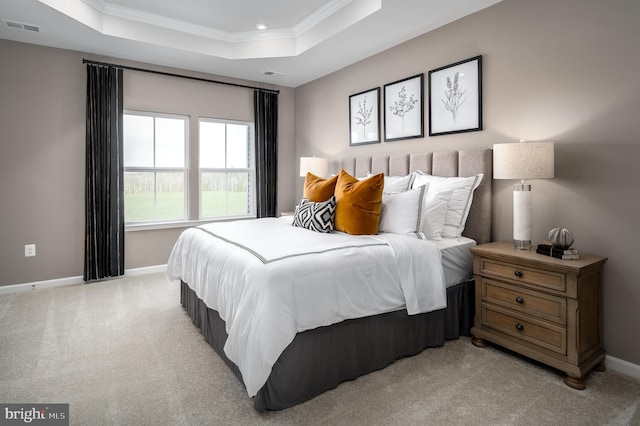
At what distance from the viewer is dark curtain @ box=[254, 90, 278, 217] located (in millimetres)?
5355

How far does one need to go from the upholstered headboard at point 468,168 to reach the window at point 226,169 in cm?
242

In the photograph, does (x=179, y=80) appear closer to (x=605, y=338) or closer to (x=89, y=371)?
(x=89, y=371)

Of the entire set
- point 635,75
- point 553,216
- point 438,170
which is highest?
point 635,75

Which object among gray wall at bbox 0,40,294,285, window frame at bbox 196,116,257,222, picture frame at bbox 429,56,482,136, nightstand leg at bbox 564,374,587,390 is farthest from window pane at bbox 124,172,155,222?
nightstand leg at bbox 564,374,587,390

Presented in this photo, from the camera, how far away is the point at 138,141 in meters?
4.59

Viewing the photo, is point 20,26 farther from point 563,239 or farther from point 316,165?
point 563,239

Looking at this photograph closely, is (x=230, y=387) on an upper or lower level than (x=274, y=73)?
lower

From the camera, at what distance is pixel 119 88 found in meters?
4.30

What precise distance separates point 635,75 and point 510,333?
1.80 metres

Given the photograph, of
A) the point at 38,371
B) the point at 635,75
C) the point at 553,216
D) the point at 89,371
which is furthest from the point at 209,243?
the point at 635,75

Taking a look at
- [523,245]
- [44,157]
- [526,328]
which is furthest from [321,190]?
[44,157]

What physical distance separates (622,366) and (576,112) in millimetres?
1693

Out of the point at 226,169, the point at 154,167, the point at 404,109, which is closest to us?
the point at 404,109

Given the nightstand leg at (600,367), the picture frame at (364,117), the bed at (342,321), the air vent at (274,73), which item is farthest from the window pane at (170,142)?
the nightstand leg at (600,367)
